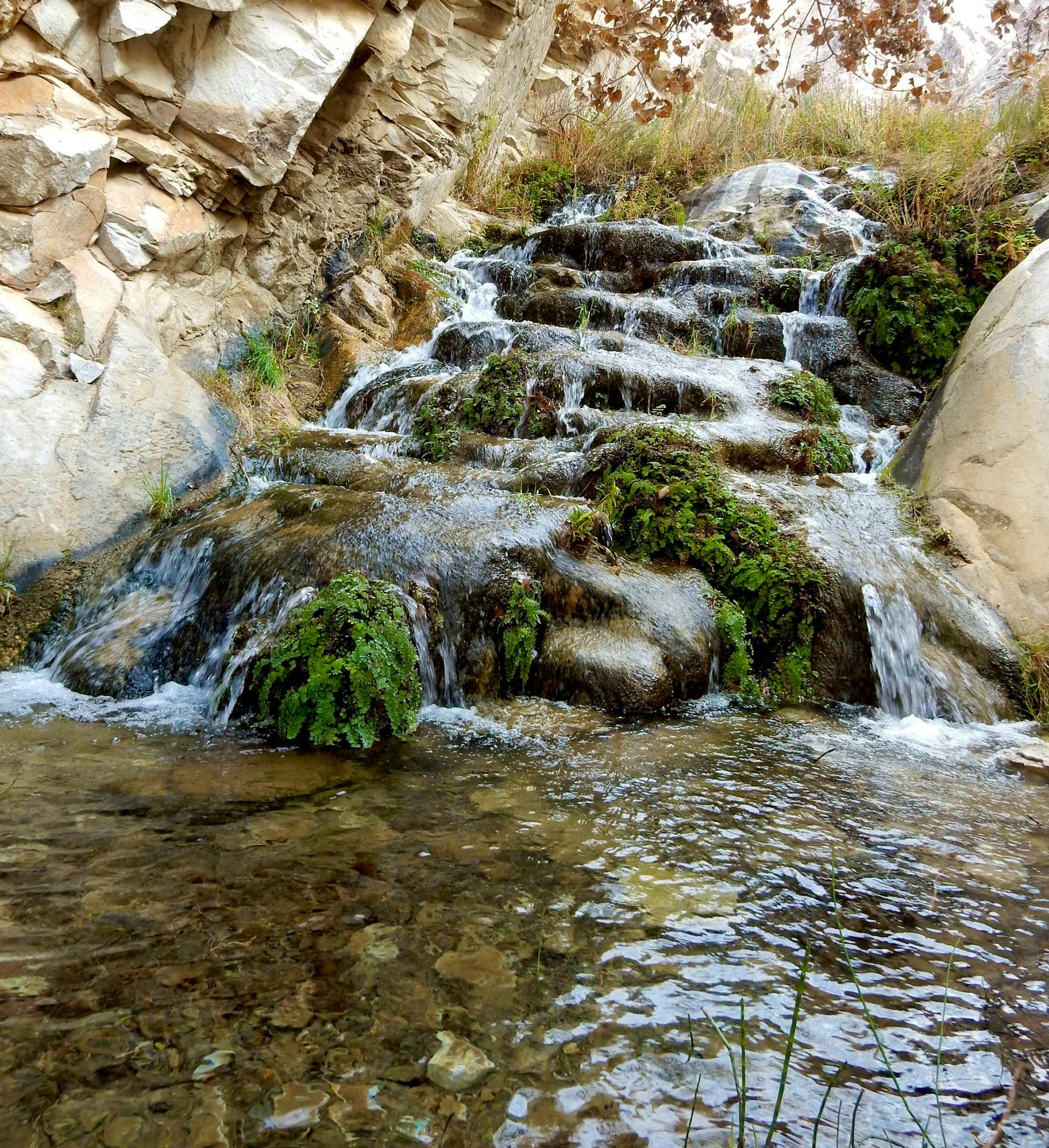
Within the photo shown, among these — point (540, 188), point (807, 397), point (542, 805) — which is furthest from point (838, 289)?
point (542, 805)

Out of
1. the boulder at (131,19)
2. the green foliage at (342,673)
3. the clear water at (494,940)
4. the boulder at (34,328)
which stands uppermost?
the boulder at (131,19)

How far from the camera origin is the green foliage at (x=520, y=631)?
396cm

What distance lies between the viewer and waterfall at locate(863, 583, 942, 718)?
167 inches

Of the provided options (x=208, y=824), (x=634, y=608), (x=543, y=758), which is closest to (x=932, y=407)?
(x=634, y=608)

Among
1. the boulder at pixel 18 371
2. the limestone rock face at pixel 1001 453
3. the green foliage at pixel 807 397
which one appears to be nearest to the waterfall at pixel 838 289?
the green foliage at pixel 807 397

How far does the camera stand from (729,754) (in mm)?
3367

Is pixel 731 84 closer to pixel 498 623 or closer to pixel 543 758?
pixel 498 623

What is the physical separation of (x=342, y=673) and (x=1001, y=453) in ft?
14.8

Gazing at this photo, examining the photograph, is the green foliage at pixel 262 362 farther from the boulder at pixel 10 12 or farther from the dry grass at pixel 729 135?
the dry grass at pixel 729 135

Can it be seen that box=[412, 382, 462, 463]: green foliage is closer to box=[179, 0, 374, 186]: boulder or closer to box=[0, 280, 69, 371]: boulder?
box=[179, 0, 374, 186]: boulder

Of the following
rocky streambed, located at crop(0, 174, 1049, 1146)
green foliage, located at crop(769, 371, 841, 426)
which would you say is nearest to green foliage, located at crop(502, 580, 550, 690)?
rocky streambed, located at crop(0, 174, 1049, 1146)

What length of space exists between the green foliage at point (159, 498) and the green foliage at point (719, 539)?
285cm

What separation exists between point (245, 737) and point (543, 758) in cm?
128

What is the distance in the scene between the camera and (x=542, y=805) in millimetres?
2729
